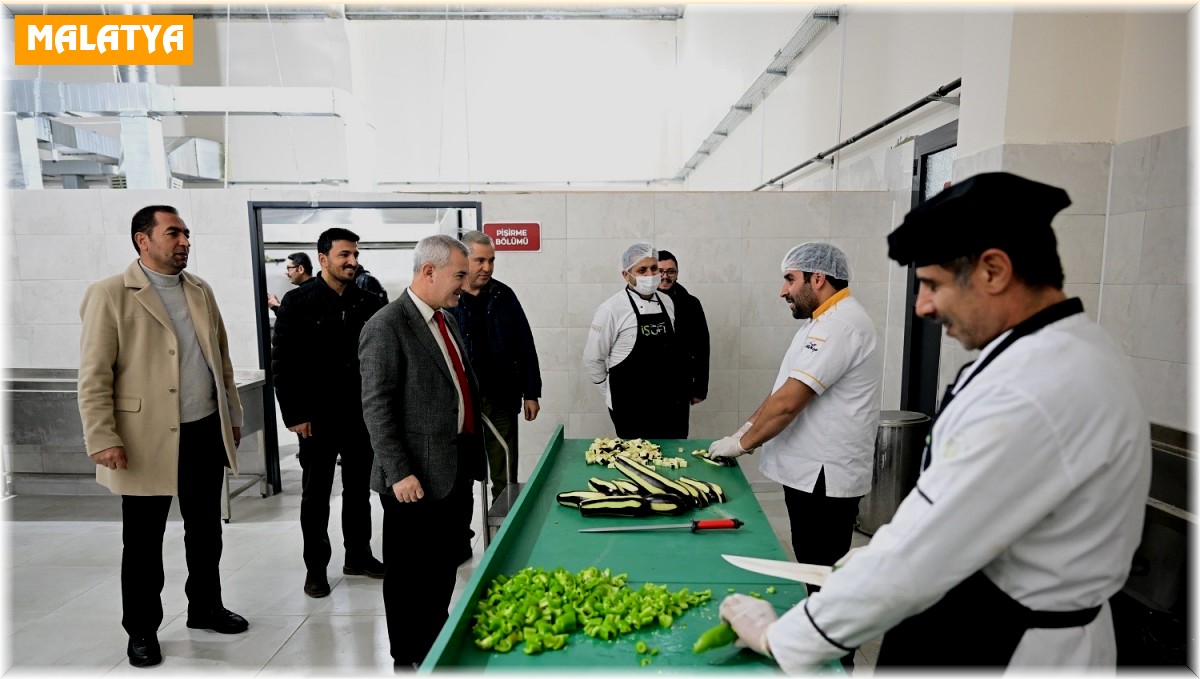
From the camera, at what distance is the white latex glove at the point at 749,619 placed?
3.92 feet

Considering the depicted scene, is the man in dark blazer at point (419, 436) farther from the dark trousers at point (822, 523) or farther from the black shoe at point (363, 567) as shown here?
the dark trousers at point (822, 523)

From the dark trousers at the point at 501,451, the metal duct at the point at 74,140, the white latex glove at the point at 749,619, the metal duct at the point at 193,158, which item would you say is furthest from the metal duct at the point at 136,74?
the white latex glove at the point at 749,619

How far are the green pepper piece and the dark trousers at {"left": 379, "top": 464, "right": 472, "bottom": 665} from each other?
1260 mm

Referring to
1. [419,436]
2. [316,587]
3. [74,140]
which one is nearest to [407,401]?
[419,436]

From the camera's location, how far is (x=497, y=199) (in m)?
4.25

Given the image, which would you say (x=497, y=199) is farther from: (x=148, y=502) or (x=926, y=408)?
(x=926, y=408)

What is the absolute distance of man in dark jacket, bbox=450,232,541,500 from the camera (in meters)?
3.47

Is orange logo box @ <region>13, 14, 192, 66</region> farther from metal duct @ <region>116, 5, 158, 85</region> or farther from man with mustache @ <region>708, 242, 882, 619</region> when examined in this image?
man with mustache @ <region>708, 242, 882, 619</region>

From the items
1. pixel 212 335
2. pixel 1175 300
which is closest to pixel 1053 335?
pixel 1175 300

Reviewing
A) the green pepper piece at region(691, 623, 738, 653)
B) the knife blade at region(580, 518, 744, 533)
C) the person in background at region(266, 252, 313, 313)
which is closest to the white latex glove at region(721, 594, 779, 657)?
the green pepper piece at region(691, 623, 738, 653)

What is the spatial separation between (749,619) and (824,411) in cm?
110

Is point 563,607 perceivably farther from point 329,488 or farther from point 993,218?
point 329,488

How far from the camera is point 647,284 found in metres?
3.48

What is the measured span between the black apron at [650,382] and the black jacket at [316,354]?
1.38m
